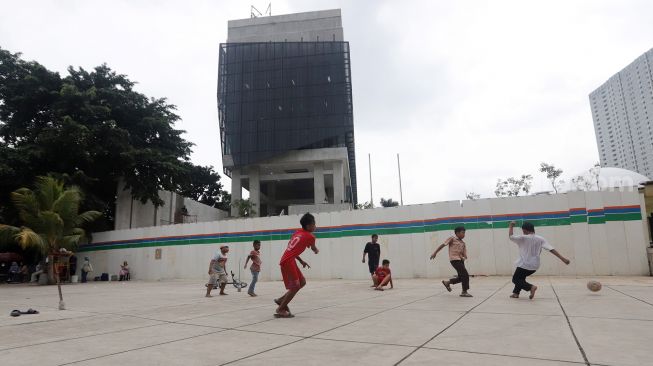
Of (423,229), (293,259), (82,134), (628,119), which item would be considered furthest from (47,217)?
(628,119)

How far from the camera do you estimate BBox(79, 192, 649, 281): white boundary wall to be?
→ 540 inches

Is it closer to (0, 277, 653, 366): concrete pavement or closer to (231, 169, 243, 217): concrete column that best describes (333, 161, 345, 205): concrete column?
(231, 169, 243, 217): concrete column

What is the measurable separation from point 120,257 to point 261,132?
99.3ft

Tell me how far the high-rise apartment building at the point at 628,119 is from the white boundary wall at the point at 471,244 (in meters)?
48.4

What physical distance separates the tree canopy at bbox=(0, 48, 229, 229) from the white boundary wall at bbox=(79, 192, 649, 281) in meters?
10.4

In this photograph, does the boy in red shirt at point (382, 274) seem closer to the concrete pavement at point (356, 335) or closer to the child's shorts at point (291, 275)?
the concrete pavement at point (356, 335)

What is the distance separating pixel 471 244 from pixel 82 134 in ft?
76.3

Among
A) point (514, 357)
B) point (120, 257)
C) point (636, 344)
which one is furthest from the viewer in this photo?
point (120, 257)

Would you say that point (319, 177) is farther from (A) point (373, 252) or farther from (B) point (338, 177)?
(A) point (373, 252)

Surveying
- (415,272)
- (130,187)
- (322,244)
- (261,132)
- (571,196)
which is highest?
(261,132)

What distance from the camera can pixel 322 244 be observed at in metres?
17.6

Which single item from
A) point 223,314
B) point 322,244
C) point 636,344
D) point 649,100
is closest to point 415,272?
point 322,244

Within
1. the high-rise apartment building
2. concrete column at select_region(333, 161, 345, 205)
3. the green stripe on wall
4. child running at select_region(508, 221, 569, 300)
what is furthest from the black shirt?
the high-rise apartment building

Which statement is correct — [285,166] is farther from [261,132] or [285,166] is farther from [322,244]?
[322,244]
